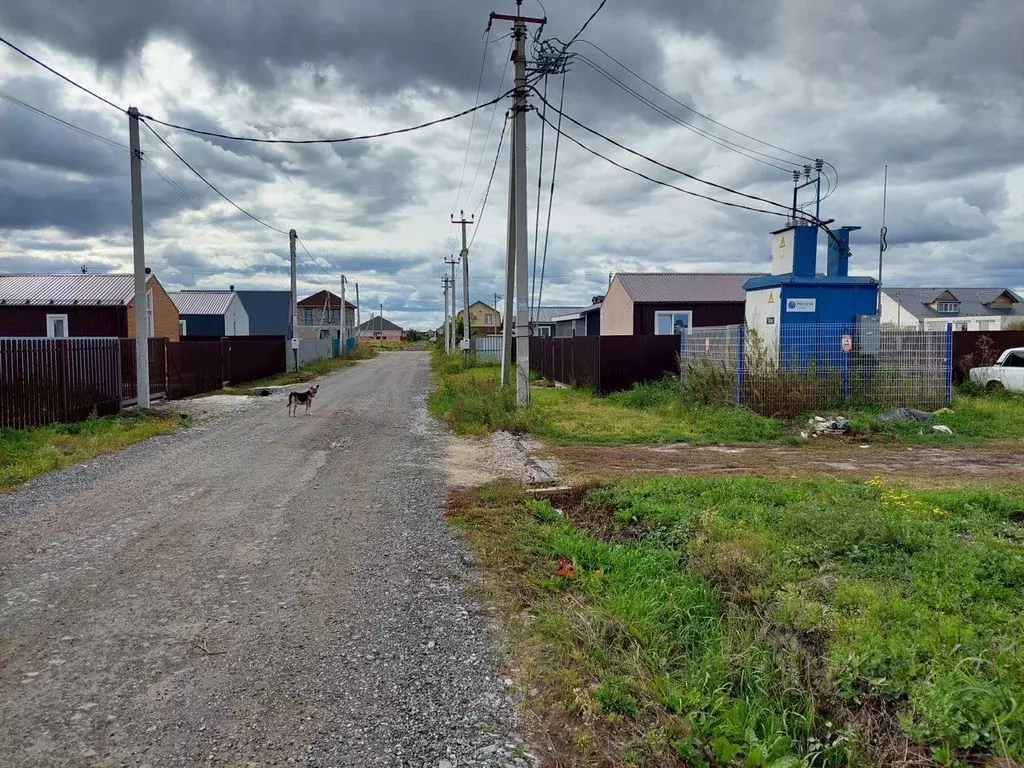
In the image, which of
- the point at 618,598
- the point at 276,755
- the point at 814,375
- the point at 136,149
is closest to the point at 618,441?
the point at 814,375

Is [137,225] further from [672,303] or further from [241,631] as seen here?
[672,303]

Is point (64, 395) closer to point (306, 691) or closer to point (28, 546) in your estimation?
point (28, 546)

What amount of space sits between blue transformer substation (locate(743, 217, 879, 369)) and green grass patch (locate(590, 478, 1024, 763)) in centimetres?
734

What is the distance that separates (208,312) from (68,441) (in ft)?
138

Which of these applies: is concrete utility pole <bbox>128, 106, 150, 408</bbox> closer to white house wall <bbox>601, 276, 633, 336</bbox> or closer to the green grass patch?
the green grass patch

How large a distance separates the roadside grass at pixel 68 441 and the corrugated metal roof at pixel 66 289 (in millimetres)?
18211

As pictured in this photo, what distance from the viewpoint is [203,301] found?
51.8 metres

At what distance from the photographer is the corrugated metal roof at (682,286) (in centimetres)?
3180

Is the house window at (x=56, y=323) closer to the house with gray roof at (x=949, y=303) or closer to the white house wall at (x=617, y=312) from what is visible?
the white house wall at (x=617, y=312)

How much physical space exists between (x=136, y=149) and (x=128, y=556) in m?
11.6

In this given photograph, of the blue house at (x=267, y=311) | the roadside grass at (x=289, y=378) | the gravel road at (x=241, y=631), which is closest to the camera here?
the gravel road at (x=241, y=631)

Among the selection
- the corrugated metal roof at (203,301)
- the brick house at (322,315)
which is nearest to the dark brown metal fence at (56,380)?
the corrugated metal roof at (203,301)

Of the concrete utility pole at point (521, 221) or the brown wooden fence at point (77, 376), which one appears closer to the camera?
the brown wooden fence at point (77, 376)

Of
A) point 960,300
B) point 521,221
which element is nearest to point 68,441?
point 521,221
